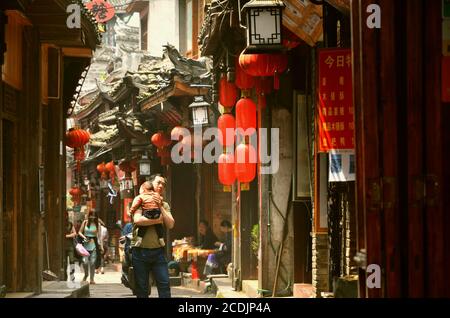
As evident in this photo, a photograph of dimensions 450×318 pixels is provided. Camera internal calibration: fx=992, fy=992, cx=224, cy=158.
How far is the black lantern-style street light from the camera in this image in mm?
13164

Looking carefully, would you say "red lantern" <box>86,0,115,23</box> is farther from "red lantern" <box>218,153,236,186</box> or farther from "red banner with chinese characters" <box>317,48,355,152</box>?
"red banner with chinese characters" <box>317,48,355,152</box>

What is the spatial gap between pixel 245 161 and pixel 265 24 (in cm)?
488

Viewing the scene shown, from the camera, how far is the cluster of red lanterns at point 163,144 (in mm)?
30484

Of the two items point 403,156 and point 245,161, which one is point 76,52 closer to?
point 245,161

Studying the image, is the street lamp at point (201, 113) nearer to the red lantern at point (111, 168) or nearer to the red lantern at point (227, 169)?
the red lantern at point (227, 169)

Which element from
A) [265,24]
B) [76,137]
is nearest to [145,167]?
[76,137]

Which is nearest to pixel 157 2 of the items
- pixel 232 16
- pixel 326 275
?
pixel 232 16

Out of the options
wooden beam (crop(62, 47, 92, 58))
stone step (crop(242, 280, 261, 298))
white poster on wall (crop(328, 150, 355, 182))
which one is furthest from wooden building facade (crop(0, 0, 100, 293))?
white poster on wall (crop(328, 150, 355, 182))

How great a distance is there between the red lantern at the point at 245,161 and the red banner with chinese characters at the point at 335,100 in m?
5.58

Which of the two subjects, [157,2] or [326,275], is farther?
[157,2]

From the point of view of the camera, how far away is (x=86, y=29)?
68.4 feet

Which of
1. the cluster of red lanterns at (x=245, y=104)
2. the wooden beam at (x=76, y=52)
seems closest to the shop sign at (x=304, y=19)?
the cluster of red lanterns at (x=245, y=104)
